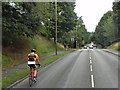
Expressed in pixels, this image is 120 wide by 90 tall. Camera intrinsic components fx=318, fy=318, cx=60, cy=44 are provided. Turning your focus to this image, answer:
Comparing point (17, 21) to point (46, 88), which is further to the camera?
point (17, 21)

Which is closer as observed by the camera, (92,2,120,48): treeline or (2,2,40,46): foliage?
(2,2,40,46): foliage

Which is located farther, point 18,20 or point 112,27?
point 112,27

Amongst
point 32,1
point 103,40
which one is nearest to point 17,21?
point 32,1

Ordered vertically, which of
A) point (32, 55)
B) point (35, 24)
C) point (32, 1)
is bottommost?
point (32, 55)

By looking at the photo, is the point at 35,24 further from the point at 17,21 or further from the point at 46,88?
the point at 46,88

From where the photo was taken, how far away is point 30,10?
33000 mm

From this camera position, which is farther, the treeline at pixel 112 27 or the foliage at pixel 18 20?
the treeline at pixel 112 27

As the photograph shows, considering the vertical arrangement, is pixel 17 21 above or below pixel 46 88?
above

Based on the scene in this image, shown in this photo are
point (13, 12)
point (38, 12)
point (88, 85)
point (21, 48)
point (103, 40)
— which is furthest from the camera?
point (103, 40)

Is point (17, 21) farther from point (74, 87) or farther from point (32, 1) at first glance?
point (74, 87)

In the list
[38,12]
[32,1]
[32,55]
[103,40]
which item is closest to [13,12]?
[32,1]

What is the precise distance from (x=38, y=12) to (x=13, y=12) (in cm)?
556

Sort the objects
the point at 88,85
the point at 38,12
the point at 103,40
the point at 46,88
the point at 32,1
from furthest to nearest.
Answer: the point at 103,40, the point at 38,12, the point at 32,1, the point at 88,85, the point at 46,88

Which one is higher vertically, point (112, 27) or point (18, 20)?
point (112, 27)
